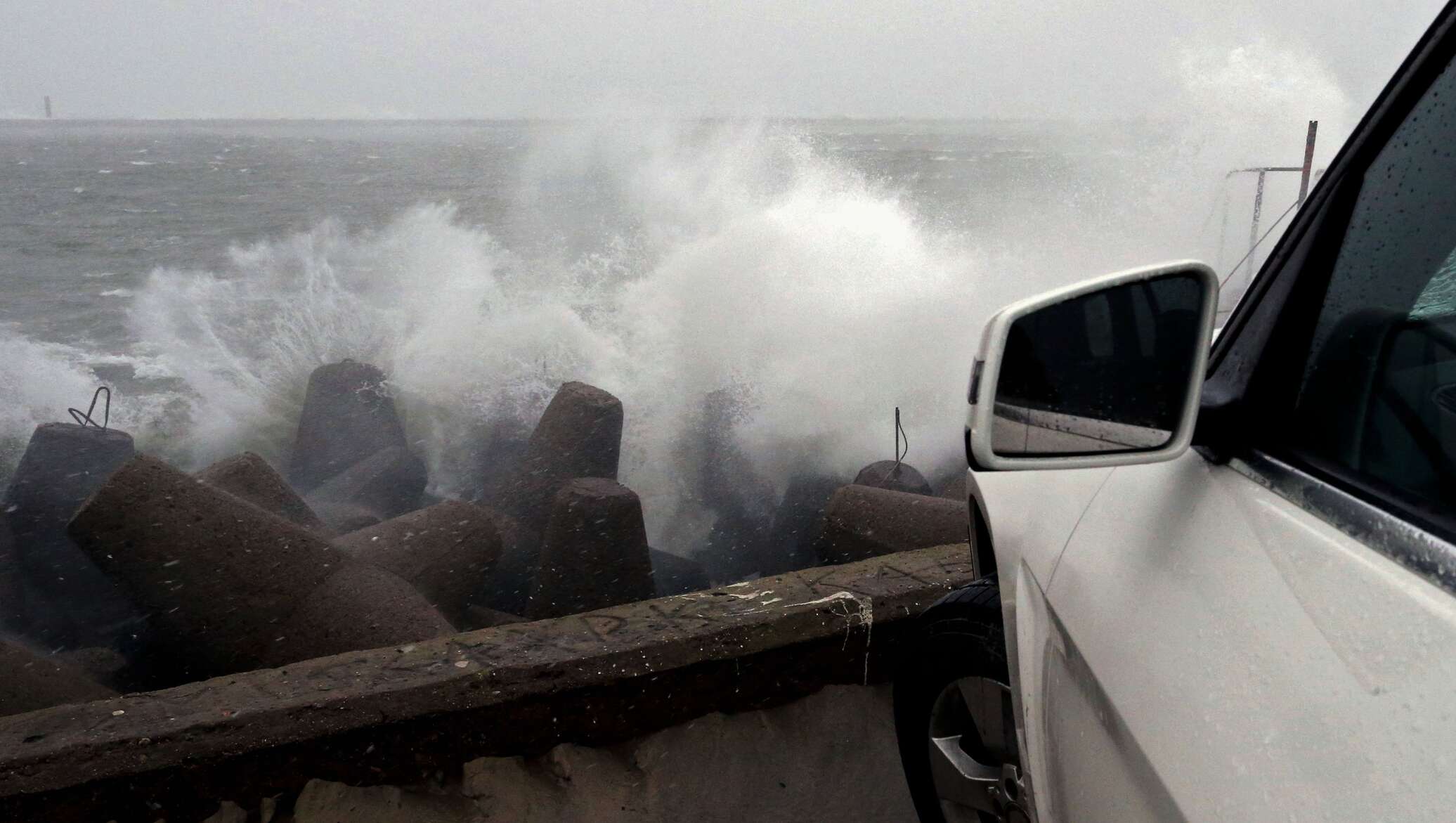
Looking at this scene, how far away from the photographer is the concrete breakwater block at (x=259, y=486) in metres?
5.07

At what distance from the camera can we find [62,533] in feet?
19.0

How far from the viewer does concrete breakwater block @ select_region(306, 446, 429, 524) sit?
23.1 ft

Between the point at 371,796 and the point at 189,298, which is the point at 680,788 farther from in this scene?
the point at 189,298

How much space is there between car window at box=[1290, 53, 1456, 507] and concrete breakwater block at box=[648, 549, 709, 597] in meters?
5.22

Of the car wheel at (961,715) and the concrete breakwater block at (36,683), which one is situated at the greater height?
the car wheel at (961,715)

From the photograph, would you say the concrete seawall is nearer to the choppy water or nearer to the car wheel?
the car wheel

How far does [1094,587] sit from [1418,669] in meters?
0.53

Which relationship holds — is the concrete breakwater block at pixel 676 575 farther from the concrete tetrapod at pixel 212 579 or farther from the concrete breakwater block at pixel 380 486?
the concrete tetrapod at pixel 212 579

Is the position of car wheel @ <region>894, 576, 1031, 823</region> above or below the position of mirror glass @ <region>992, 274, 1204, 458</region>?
below

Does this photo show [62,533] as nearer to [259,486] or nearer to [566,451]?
[259,486]

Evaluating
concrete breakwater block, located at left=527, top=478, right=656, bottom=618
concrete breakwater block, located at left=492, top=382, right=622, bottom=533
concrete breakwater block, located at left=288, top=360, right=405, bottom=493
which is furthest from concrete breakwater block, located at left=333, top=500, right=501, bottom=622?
concrete breakwater block, located at left=288, top=360, right=405, bottom=493

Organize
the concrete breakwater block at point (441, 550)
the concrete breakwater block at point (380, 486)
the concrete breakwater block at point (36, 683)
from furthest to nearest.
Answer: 1. the concrete breakwater block at point (380, 486)
2. the concrete breakwater block at point (441, 550)
3. the concrete breakwater block at point (36, 683)

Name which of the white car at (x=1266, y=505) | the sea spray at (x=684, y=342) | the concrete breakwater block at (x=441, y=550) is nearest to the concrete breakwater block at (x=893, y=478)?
the sea spray at (x=684, y=342)

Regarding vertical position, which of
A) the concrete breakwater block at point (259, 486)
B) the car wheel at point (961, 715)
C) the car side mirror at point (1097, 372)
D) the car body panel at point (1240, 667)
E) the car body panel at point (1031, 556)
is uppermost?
the car side mirror at point (1097, 372)
